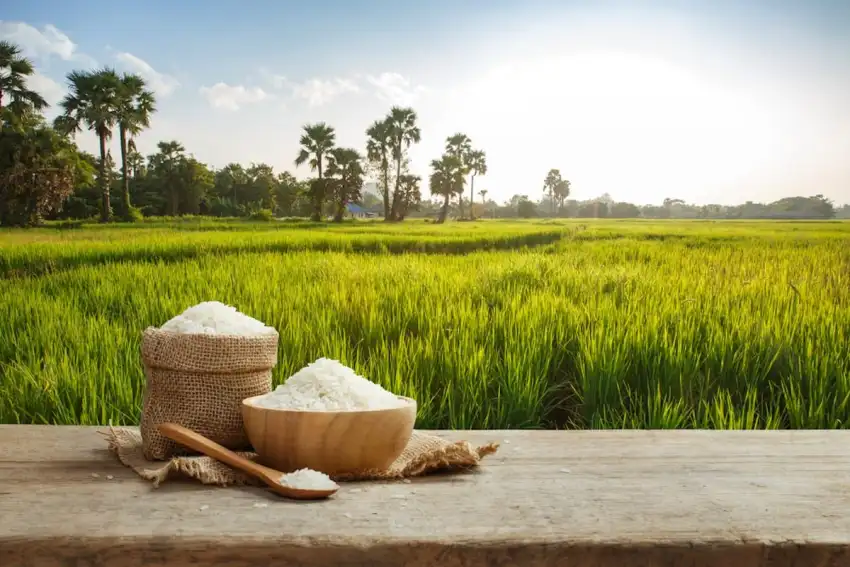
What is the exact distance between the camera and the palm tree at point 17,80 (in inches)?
247

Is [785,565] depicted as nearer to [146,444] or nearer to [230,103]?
[146,444]

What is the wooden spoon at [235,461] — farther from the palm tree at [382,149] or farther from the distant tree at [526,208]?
the distant tree at [526,208]

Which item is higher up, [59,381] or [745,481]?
[745,481]

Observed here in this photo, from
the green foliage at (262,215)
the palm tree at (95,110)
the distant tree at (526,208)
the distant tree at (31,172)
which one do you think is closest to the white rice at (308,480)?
the distant tree at (31,172)

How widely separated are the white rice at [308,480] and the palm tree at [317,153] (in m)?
10.2

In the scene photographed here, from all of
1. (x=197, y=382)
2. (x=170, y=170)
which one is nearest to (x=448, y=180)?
(x=170, y=170)

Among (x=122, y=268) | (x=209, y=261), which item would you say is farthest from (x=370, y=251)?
(x=122, y=268)

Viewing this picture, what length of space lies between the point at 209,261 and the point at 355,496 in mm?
5456

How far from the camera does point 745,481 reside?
131 centimetres

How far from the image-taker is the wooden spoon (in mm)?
1197

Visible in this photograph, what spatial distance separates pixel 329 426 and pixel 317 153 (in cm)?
1226

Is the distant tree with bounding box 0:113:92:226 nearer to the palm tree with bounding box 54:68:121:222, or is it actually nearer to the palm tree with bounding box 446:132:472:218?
the palm tree with bounding box 54:68:121:222

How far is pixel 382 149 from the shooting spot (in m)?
13.3

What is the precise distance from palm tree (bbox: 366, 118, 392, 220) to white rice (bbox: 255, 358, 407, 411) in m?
11.1
